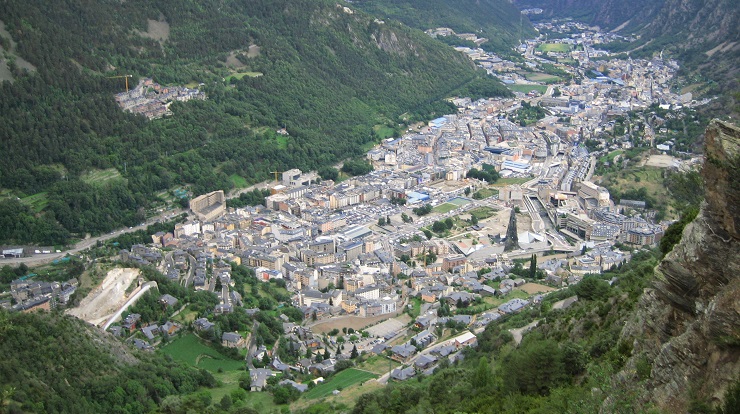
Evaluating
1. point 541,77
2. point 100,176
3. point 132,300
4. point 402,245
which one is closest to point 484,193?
point 402,245

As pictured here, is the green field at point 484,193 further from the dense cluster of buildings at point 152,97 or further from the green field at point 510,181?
the dense cluster of buildings at point 152,97

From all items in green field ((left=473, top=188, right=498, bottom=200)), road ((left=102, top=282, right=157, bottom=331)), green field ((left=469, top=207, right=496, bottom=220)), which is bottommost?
green field ((left=469, top=207, right=496, bottom=220))

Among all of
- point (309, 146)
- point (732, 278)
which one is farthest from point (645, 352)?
point (309, 146)

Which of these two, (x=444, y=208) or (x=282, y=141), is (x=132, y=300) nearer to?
(x=444, y=208)

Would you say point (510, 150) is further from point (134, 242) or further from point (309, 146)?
point (134, 242)

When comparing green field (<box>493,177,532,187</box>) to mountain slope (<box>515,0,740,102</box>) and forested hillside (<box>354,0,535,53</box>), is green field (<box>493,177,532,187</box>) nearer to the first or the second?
mountain slope (<box>515,0,740,102</box>)

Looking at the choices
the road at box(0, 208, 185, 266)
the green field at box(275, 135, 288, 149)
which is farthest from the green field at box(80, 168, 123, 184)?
the green field at box(275, 135, 288, 149)
